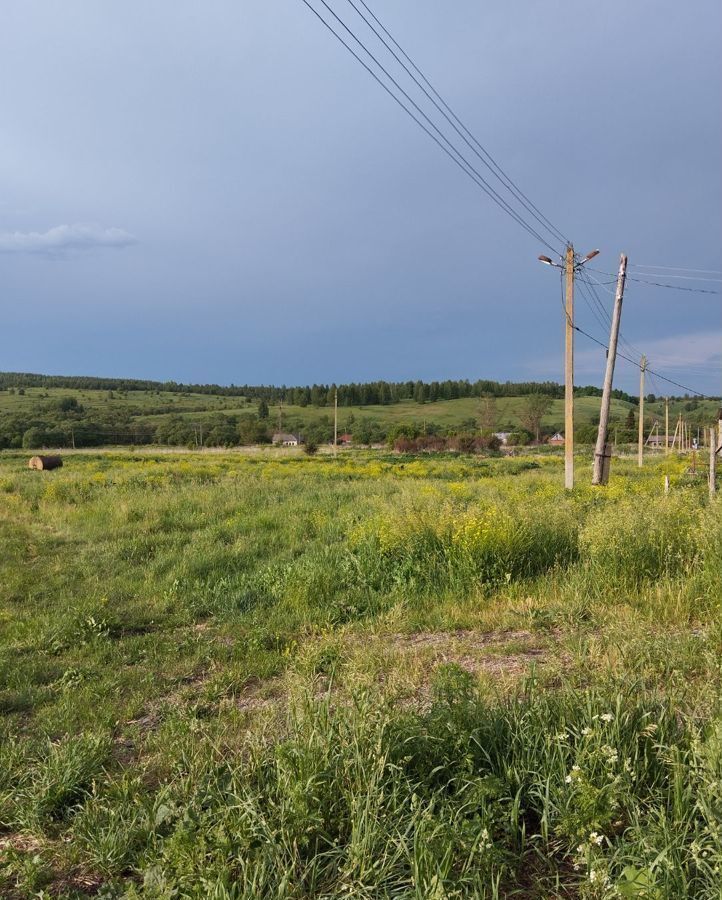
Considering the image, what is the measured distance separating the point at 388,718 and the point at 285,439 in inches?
3610

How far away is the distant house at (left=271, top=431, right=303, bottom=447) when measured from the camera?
299ft

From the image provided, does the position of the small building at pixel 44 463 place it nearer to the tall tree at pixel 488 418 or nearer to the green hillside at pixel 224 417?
the green hillside at pixel 224 417

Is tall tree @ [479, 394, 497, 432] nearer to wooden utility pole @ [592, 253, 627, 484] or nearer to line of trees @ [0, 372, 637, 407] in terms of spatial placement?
line of trees @ [0, 372, 637, 407]

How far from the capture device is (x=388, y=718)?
2561mm

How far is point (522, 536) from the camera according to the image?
6.97 meters

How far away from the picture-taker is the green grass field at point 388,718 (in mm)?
2117

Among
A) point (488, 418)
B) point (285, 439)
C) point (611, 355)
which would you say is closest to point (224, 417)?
point (285, 439)

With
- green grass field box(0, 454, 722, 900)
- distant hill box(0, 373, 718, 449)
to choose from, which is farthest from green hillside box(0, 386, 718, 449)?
green grass field box(0, 454, 722, 900)

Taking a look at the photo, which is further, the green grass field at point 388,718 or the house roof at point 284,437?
the house roof at point 284,437

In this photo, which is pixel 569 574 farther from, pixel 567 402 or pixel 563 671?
pixel 567 402

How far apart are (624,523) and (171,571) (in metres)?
6.03

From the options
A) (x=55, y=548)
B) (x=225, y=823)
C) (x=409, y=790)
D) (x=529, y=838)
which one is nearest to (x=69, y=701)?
(x=225, y=823)

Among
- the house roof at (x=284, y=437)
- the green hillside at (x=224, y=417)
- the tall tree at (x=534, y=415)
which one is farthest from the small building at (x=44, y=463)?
the tall tree at (x=534, y=415)

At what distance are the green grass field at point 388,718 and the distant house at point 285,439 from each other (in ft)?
270
